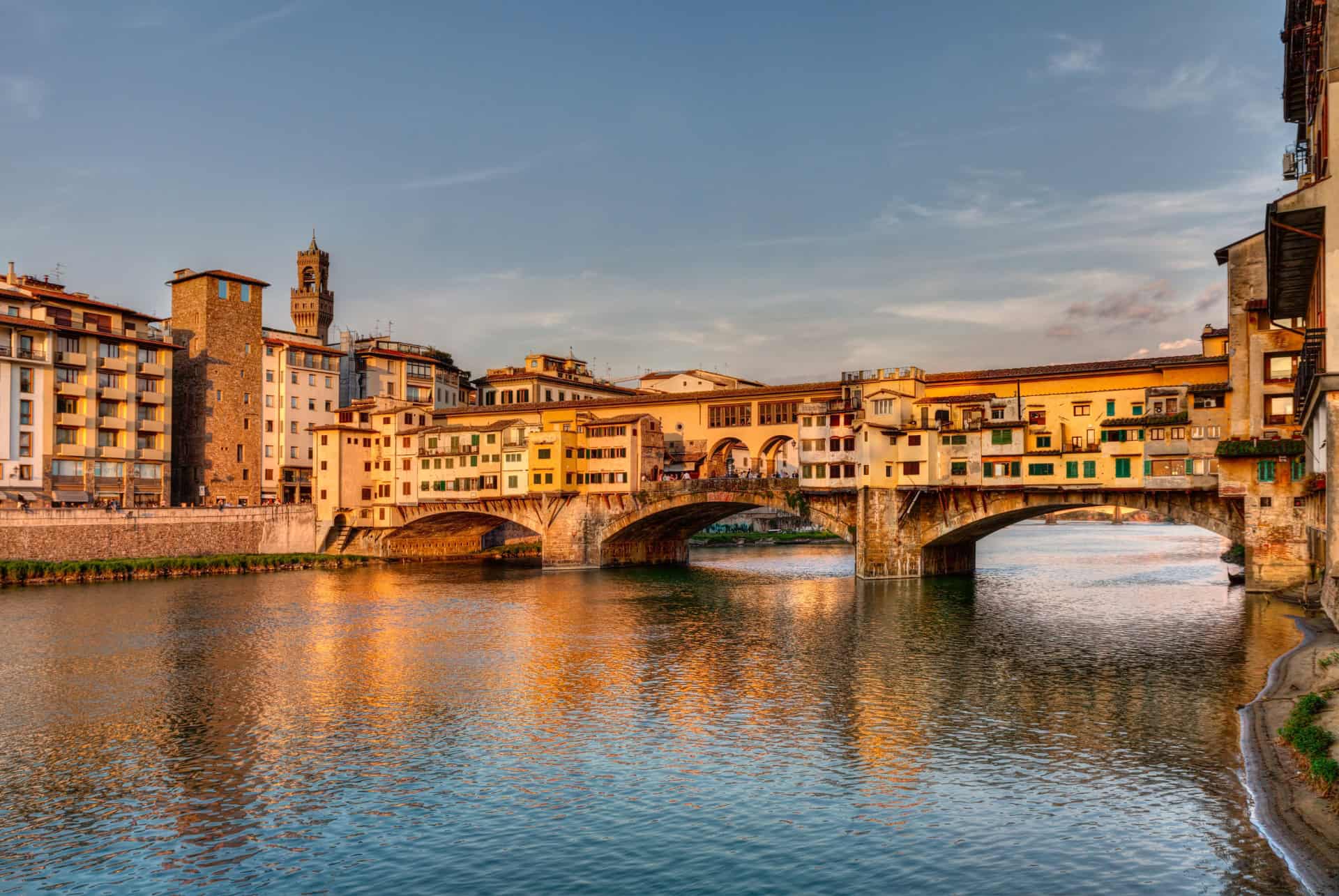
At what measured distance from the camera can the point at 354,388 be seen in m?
116

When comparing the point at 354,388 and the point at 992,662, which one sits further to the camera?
the point at 354,388

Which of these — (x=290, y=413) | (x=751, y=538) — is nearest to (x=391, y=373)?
(x=290, y=413)

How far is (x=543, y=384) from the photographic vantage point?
109m

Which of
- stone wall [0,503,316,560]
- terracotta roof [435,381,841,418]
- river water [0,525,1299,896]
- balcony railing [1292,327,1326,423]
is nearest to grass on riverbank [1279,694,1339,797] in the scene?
river water [0,525,1299,896]

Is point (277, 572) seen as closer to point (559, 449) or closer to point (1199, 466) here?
point (559, 449)

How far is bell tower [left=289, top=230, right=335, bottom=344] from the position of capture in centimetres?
13025

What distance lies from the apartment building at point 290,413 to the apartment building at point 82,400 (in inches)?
397

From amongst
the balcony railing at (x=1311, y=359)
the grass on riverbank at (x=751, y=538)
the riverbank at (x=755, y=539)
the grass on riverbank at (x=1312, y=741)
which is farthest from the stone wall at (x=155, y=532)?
the grass on riverbank at (x=1312, y=741)

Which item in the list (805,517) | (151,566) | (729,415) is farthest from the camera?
(729,415)

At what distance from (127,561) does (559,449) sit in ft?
107

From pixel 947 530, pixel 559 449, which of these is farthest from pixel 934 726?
pixel 559 449

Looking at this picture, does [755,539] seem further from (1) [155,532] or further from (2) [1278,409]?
(2) [1278,409]

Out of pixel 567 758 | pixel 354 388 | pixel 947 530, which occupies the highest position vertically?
pixel 354 388

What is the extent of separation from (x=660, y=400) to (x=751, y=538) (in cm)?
4351
